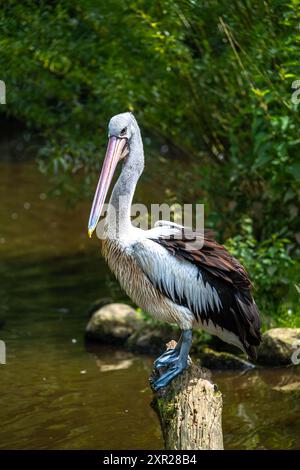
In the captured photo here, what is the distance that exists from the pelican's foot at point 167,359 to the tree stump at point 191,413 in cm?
24

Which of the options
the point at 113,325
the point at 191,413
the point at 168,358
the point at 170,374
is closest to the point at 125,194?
the point at 168,358

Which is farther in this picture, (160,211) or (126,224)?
(160,211)

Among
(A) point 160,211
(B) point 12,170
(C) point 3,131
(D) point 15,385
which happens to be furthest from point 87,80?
(C) point 3,131

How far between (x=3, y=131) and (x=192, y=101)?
10905 mm

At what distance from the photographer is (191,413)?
4.24 meters

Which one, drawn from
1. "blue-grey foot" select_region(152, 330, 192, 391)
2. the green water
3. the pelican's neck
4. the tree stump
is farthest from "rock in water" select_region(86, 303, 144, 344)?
the tree stump

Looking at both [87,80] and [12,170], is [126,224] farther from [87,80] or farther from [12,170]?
[12,170]

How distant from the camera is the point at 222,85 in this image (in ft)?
26.1

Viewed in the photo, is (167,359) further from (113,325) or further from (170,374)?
(113,325)

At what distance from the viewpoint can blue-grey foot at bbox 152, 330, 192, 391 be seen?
4598mm

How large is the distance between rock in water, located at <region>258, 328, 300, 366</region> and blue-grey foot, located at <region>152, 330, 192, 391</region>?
7.14 feet

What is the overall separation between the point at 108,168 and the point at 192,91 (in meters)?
3.09

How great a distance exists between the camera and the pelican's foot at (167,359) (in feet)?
15.8

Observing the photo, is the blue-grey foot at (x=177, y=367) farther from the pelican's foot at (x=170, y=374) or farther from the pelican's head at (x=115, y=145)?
the pelican's head at (x=115, y=145)
